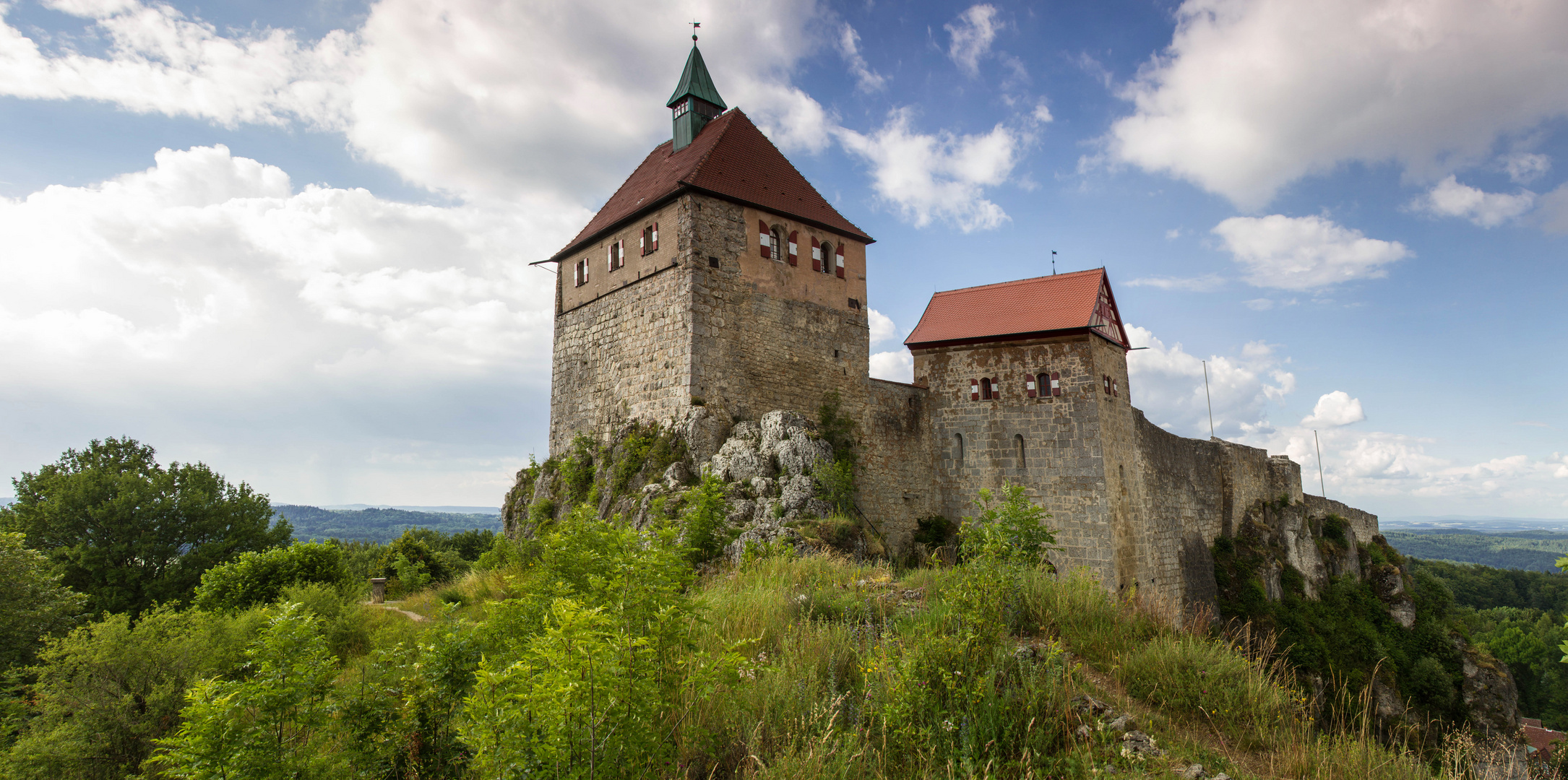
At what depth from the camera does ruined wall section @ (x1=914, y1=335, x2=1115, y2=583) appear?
19.1 m

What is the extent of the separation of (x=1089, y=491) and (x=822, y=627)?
14.7m

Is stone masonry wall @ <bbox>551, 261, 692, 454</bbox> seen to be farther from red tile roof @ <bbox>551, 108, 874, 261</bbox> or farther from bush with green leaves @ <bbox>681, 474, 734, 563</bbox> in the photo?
bush with green leaves @ <bbox>681, 474, 734, 563</bbox>

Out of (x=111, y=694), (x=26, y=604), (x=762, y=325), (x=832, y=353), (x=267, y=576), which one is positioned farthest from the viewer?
(x=832, y=353)

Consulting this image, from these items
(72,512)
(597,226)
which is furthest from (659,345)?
(72,512)

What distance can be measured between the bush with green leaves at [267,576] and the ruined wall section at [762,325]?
8882mm

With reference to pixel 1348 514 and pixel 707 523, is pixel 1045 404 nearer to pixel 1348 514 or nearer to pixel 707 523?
pixel 707 523

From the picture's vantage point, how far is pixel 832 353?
822 inches

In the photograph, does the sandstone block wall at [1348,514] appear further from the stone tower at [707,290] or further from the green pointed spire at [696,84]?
the green pointed spire at [696,84]

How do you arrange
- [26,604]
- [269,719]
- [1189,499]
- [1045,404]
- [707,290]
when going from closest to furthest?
[269,719], [26,604], [707,290], [1045,404], [1189,499]

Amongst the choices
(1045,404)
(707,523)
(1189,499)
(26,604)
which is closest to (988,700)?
(707,523)

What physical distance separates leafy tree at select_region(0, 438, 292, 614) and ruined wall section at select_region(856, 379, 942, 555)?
66.8 feet

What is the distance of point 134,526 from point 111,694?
18.5 m

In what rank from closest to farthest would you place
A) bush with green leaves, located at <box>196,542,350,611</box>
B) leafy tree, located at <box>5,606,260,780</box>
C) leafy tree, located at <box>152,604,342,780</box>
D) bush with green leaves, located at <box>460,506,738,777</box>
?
bush with green leaves, located at <box>460,506,738,777</box>, leafy tree, located at <box>152,604,342,780</box>, leafy tree, located at <box>5,606,260,780</box>, bush with green leaves, located at <box>196,542,350,611</box>

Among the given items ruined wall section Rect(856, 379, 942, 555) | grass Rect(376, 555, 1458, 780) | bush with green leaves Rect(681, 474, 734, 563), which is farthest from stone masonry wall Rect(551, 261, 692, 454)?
grass Rect(376, 555, 1458, 780)
